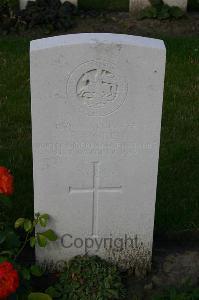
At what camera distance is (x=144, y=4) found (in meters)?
7.53

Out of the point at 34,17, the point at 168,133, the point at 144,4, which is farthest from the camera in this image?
the point at 144,4

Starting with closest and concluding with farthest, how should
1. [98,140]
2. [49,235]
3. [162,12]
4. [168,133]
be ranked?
[98,140] → [49,235] → [168,133] → [162,12]

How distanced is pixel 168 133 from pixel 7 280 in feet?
8.12

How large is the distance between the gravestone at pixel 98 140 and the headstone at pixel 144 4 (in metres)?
4.47

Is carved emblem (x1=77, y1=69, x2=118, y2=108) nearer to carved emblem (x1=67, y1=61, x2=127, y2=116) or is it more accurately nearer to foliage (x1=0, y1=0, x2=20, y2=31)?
carved emblem (x1=67, y1=61, x2=127, y2=116)

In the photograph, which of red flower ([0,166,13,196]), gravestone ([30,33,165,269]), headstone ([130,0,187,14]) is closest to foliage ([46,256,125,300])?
gravestone ([30,33,165,269])

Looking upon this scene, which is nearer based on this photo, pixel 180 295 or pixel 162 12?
pixel 180 295

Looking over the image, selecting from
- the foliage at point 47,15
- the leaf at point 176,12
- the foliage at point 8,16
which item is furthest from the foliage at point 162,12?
the foliage at point 8,16

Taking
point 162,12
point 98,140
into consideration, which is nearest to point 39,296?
point 98,140

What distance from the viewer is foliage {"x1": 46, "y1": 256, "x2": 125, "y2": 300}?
3.37m

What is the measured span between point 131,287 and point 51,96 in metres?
1.18

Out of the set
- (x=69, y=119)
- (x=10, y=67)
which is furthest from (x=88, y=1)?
(x=69, y=119)

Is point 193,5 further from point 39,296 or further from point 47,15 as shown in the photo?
point 39,296

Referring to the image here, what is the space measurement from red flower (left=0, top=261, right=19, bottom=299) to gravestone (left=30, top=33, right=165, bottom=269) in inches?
22.2
